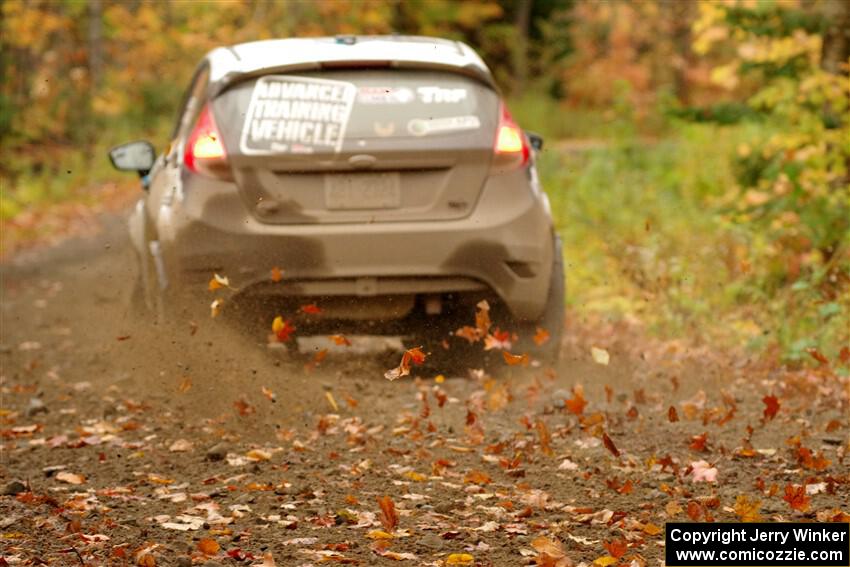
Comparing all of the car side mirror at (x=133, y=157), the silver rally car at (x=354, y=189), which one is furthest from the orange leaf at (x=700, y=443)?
the car side mirror at (x=133, y=157)

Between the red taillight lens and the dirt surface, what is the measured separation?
65 centimetres

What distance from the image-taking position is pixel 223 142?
22.6 ft

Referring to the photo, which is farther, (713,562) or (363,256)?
(363,256)

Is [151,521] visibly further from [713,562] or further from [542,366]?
[542,366]

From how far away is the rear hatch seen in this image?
6805mm

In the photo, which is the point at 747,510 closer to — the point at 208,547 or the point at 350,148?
the point at 208,547

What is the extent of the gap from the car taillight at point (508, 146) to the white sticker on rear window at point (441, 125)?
154 millimetres

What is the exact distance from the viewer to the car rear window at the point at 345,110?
6.80 meters

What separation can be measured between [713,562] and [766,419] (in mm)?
2236

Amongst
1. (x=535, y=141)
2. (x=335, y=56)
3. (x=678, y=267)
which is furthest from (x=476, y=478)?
(x=678, y=267)

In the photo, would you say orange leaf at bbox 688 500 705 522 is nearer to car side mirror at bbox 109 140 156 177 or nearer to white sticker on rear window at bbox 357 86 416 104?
white sticker on rear window at bbox 357 86 416 104

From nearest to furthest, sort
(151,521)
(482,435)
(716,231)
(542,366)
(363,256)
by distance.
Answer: (151,521) → (482,435) → (363,256) → (542,366) → (716,231)

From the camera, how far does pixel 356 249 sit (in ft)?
22.4

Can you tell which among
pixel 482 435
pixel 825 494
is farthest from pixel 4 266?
pixel 825 494
